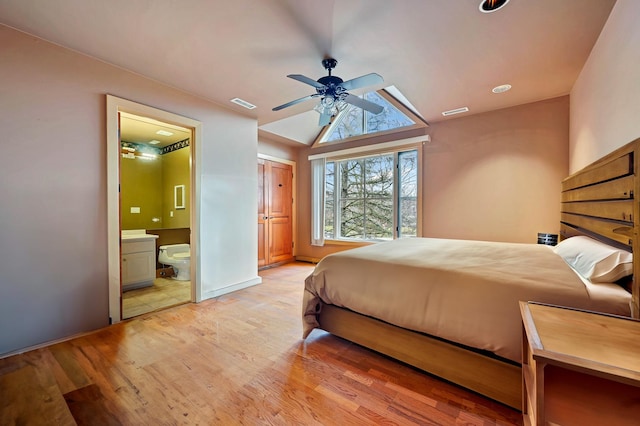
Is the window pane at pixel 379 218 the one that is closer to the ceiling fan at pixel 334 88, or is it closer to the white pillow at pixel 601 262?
the ceiling fan at pixel 334 88

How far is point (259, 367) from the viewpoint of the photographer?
187 cm

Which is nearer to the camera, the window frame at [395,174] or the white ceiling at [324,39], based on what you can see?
the white ceiling at [324,39]

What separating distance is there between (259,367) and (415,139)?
148 inches

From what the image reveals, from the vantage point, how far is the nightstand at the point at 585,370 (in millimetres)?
781

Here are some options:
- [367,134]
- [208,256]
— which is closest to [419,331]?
[208,256]

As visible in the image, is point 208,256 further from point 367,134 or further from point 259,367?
point 367,134

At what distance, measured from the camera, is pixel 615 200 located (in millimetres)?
1523

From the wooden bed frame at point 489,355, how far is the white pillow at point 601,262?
8 cm

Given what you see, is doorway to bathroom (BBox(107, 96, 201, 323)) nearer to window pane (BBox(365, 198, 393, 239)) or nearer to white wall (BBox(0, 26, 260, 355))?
white wall (BBox(0, 26, 260, 355))

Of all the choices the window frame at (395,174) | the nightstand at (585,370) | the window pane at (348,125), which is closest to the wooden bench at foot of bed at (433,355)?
the nightstand at (585,370)

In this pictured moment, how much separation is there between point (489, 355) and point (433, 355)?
32 cm

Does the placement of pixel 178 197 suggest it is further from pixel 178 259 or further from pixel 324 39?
pixel 324 39

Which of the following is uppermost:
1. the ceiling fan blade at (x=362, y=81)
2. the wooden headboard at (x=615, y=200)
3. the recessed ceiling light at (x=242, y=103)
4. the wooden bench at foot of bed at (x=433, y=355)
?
the recessed ceiling light at (x=242, y=103)

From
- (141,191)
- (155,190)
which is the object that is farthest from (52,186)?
(155,190)
